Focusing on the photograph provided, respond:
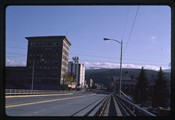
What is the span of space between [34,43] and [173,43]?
212 centimetres

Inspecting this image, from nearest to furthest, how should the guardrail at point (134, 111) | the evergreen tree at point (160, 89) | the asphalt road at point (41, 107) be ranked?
the guardrail at point (134, 111) → the evergreen tree at point (160, 89) → the asphalt road at point (41, 107)

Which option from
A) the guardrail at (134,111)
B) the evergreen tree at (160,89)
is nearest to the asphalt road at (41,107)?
the guardrail at (134,111)

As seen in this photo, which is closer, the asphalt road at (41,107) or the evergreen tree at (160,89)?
the evergreen tree at (160,89)

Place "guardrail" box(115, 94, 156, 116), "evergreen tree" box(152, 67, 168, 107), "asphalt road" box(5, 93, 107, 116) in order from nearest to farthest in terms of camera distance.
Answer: "guardrail" box(115, 94, 156, 116)
"evergreen tree" box(152, 67, 168, 107)
"asphalt road" box(5, 93, 107, 116)

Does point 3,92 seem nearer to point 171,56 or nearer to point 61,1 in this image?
point 61,1

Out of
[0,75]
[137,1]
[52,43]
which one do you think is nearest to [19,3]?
[0,75]

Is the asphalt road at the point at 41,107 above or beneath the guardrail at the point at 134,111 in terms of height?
beneath

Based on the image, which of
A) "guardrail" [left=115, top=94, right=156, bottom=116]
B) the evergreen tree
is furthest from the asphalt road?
the evergreen tree

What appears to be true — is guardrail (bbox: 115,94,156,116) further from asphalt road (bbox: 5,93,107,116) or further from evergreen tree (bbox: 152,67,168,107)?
asphalt road (bbox: 5,93,107,116)

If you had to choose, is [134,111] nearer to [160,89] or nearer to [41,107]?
[41,107]

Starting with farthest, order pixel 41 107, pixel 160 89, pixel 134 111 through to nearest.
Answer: pixel 160 89 → pixel 41 107 → pixel 134 111

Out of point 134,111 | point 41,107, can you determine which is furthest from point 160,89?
point 134,111

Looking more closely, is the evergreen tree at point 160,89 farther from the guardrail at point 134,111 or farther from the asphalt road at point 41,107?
the asphalt road at point 41,107

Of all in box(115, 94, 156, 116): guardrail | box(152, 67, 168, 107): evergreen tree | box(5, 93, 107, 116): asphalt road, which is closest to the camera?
box(115, 94, 156, 116): guardrail
